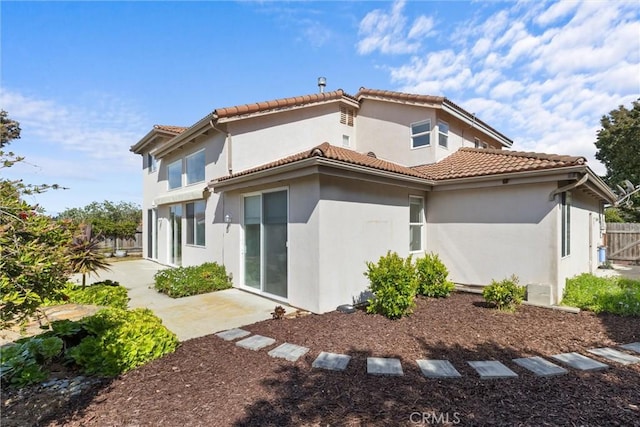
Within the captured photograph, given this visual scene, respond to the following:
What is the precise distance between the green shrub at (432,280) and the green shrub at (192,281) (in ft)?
22.0

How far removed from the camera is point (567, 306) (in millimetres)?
8281

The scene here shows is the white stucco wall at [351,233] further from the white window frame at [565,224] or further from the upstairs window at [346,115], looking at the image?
the upstairs window at [346,115]

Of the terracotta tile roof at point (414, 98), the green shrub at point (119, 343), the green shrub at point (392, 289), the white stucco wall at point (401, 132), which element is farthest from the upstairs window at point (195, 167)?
the green shrub at point (392, 289)

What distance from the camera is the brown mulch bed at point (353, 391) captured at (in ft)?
12.0

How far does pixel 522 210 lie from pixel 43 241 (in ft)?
35.2

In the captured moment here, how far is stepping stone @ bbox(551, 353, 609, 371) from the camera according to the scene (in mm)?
4941

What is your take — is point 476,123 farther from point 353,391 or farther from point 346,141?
point 353,391

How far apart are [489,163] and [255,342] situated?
9.41 m

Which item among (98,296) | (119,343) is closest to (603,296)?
(119,343)

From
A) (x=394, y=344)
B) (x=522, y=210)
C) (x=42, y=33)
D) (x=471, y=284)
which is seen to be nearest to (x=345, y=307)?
(x=394, y=344)

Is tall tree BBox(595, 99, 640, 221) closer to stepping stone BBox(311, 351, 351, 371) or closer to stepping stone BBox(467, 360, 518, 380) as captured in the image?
stepping stone BBox(467, 360, 518, 380)

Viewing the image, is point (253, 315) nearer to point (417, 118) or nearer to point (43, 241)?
point (43, 241)

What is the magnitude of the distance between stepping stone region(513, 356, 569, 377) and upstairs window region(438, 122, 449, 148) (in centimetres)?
911

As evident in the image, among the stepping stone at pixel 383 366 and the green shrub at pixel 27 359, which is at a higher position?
the green shrub at pixel 27 359
